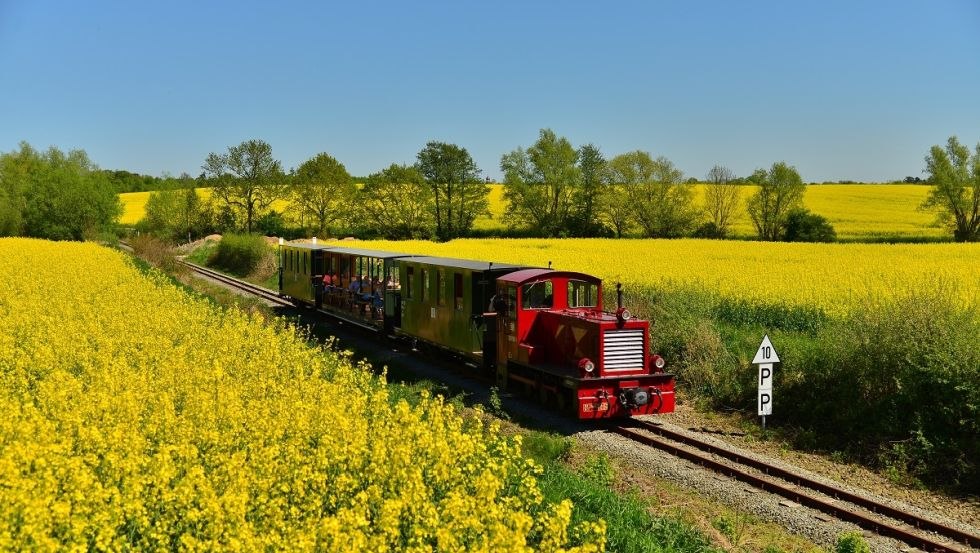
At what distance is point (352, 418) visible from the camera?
8648mm

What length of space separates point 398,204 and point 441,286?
54019 mm

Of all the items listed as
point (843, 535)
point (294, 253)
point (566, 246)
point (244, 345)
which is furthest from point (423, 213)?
point (843, 535)

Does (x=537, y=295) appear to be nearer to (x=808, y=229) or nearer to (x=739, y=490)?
(x=739, y=490)

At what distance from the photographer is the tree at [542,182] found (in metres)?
72.9

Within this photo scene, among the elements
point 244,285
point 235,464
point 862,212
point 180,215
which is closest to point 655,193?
point 862,212

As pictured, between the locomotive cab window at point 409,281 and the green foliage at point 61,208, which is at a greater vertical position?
the green foliage at point 61,208

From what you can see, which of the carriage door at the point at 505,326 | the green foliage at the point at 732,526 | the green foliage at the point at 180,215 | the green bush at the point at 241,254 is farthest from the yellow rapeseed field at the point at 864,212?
the green foliage at the point at 732,526

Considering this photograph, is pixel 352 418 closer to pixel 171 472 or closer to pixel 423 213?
pixel 171 472

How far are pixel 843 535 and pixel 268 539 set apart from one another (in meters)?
7.21

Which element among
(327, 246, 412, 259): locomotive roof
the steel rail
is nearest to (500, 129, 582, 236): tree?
the steel rail

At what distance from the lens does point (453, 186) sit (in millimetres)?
76250

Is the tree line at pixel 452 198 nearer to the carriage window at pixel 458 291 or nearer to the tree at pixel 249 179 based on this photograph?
the tree at pixel 249 179

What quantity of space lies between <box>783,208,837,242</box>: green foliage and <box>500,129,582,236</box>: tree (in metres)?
19.9

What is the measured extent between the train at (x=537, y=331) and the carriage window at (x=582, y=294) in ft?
0.07
